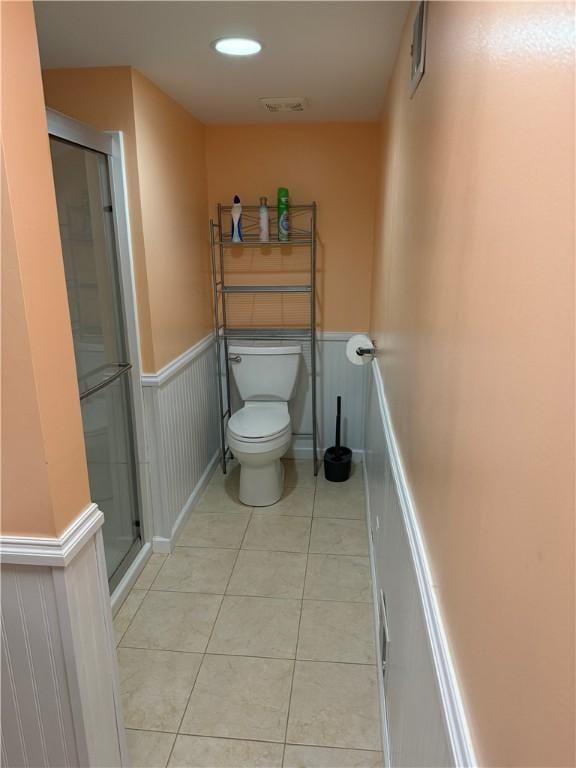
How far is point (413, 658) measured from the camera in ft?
3.59

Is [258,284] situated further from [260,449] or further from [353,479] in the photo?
[353,479]

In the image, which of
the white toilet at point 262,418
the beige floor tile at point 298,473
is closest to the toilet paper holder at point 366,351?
the white toilet at point 262,418

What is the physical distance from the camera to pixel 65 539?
121 centimetres

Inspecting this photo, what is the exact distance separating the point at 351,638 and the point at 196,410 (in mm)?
1505

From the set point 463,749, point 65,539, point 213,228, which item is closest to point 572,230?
point 463,749

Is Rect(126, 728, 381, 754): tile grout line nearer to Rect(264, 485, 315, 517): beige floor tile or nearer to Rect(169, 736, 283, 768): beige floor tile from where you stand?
Rect(169, 736, 283, 768): beige floor tile

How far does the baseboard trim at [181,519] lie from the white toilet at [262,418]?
0.27 meters

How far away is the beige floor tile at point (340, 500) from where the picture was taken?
9.72 feet

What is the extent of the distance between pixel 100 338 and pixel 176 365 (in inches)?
21.9

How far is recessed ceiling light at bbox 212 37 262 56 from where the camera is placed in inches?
70.8

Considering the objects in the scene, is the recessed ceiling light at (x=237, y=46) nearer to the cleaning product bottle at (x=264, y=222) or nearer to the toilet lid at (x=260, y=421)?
the cleaning product bottle at (x=264, y=222)

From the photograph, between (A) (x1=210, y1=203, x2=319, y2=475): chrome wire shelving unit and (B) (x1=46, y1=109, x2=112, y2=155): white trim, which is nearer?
(B) (x1=46, y1=109, x2=112, y2=155): white trim

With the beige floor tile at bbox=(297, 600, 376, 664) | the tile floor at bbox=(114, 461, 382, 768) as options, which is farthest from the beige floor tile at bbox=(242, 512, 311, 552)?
the beige floor tile at bbox=(297, 600, 376, 664)

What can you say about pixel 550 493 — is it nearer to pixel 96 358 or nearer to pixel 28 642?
pixel 28 642
